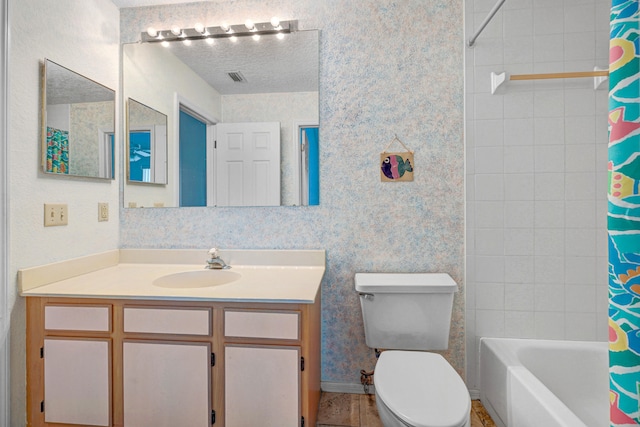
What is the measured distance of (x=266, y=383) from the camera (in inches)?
52.4

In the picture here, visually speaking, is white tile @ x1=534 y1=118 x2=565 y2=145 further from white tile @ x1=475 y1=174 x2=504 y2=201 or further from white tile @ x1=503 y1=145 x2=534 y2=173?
white tile @ x1=475 y1=174 x2=504 y2=201

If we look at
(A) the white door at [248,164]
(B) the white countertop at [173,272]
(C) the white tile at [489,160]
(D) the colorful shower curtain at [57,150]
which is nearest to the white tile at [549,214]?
(C) the white tile at [489,160]

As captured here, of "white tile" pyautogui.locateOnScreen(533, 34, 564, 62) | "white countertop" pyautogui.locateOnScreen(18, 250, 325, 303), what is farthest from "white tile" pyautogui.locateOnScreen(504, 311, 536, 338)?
"white tile" pyautogui.locateOnScreen(533, 34, 564, 62)

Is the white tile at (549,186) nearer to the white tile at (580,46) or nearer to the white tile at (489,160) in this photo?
the white tile at (489,160)

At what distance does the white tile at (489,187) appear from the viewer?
1.79 metres

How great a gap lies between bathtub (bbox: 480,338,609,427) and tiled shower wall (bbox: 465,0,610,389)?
0.08 m

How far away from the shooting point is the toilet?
1.22 m

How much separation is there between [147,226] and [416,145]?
165 cm

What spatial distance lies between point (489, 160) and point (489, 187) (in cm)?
14

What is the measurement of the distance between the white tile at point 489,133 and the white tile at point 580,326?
0.99 metres

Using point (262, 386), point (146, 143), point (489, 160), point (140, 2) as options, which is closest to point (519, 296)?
point (489, 160)

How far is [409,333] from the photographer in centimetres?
162

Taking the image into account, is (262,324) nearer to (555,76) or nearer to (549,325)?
(549,325)

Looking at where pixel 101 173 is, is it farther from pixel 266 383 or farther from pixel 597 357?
pixel 597 357
